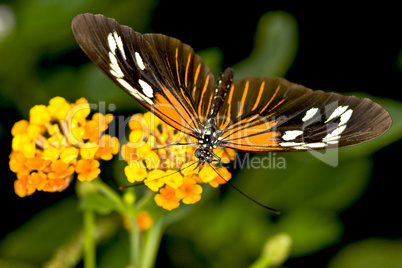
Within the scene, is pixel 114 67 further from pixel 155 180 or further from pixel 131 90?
pixel 155 180

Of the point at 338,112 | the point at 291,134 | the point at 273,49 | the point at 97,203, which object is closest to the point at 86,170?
the point at 97,203

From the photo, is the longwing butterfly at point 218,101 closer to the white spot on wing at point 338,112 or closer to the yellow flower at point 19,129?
the white spot on wing at point 338,112

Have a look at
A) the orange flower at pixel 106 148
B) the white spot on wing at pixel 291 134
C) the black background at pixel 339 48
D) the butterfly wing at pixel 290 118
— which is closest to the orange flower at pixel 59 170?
the orange flower at pixel 106 148

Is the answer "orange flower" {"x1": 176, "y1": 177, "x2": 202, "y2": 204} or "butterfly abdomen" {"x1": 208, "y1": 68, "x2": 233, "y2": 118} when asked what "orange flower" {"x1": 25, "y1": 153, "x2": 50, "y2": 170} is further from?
"butterfly abdomen" {"x1": 208, "y1": 68, "x2": 233, "y2": 118}

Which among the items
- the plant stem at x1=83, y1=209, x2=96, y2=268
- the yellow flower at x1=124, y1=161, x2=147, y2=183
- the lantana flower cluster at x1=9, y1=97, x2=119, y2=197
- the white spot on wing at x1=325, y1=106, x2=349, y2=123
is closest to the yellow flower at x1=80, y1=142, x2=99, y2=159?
the lantana flower cluster at x1=9, y1=97, x2=119, y2=197

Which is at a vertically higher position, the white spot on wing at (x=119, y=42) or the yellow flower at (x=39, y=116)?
the white spot on wing at (x=119, y=42)

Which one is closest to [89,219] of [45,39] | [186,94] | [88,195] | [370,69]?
[88,195]
